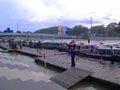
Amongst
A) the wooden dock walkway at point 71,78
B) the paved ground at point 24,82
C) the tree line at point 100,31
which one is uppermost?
the tree line at point 100,31

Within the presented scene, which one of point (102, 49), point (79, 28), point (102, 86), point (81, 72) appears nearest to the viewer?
point (102, 86)

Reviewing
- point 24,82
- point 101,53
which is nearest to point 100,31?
point 101,53

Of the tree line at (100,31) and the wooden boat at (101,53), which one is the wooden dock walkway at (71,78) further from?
the tree line at (100,31)

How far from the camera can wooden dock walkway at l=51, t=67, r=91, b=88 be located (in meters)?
13.7

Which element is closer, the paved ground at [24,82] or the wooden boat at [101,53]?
the paved ground at [24,82]

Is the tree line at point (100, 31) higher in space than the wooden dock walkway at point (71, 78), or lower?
higher

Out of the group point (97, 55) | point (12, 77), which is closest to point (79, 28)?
point (97, 55)

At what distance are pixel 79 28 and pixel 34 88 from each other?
5267 inches

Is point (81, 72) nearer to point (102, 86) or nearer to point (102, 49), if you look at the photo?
point (102, 86)

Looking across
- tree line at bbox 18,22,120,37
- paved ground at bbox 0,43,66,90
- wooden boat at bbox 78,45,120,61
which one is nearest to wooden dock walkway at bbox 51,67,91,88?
paved ground at bbox 0,43,66,90

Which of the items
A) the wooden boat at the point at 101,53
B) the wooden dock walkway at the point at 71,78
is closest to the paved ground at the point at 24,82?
the wooden dock walkway at the point at 71,78

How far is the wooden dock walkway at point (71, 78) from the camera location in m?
13.7

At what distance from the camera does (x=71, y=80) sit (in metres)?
14.0

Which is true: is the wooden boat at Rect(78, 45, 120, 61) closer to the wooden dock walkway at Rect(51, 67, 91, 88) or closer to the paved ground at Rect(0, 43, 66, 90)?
the wooden dock walkway at Rect(51, 67, 91, 88)
